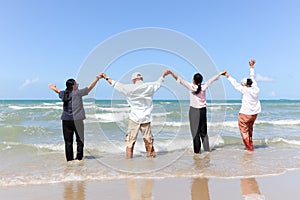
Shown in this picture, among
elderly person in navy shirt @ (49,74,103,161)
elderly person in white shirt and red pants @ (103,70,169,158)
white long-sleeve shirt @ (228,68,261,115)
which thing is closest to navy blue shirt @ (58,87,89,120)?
elderly person in navy shirt @ (49,74,103,161)

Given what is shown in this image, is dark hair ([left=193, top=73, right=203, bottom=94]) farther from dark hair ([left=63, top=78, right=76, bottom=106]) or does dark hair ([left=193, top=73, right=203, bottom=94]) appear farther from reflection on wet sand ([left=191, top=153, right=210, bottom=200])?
dark hair ([left=63, top=78, right=76, bottom=106])

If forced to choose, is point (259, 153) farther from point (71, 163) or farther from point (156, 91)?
point (71, 163)

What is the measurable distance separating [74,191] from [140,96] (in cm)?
232

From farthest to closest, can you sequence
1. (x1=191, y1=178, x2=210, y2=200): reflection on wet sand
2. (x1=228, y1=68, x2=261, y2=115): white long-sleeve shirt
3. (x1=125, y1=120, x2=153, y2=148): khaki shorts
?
(x1=228, y1=68, x2=261, y2=115): white long-sleeve shirt
(x1=125, y1=120, x2=153, y2=148): khaki shorts
(x1=191, y1=178, x2=210, y2=200): reflection on wet sand

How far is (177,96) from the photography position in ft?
24.2

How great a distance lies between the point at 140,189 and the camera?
4238 millimetres

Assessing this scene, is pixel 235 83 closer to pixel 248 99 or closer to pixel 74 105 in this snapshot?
pixel 248 99

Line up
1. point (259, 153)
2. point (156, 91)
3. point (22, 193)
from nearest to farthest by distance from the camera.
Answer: point (22, 193)
point (156, 91)
point (259, 153)

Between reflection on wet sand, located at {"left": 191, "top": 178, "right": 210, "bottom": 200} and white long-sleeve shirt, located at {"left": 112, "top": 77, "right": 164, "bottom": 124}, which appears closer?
reflection on wet sand, located at {"left": 191, "top": 178, "right": 210, "bottom": 200}

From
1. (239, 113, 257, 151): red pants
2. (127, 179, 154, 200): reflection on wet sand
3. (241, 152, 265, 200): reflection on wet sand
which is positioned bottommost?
(241, 152, 265, 200): reflection on wet sand

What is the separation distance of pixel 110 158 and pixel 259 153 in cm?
366

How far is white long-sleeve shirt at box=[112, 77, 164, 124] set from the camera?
227 inches

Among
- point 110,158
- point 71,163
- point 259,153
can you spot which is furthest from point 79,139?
point 259,153

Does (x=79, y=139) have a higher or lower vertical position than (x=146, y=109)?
lower
